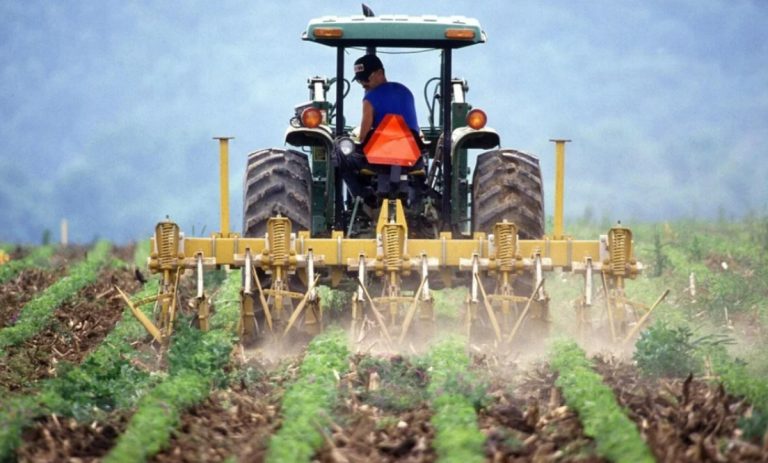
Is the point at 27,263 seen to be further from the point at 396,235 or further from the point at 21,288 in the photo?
the point at 396,235

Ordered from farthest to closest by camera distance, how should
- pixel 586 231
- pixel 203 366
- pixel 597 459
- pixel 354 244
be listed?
1. pixel 586 231
2. pixel 354 244
3. pixel 203 366
4. pixel 597 459

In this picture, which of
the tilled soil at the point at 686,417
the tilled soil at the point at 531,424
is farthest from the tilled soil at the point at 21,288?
the tilled soil at the point at 686,417

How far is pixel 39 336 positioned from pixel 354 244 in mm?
3594

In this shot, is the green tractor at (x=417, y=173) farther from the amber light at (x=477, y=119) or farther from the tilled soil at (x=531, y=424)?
the tilled soil at (x=531, y=424)

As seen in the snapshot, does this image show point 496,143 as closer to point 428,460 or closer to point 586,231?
point 428,460

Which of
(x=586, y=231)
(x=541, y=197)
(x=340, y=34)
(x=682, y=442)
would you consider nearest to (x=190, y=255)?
(x=340, y=34)

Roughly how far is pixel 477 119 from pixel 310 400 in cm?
414

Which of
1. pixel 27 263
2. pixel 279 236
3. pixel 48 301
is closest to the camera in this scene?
pixel 279 236

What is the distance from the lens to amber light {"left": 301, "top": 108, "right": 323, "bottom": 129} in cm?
1215

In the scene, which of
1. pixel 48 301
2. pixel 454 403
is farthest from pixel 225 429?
pixel 48 301

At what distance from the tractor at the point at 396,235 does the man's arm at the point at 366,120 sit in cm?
18

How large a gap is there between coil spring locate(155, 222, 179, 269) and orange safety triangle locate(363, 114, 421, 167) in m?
1.69

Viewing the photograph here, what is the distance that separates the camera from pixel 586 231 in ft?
75.9

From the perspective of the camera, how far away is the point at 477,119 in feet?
39.8
